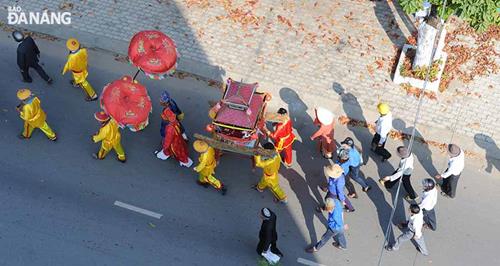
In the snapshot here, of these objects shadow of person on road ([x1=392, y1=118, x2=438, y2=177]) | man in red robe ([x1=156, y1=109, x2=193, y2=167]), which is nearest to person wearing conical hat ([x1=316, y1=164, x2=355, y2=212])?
shadow of person on road ([x1=392, y1=118, x2=438, y2=177])

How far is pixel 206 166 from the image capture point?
9953 millimetres


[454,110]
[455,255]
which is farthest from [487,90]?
[455,255]

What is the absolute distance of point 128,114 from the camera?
9.65 metres

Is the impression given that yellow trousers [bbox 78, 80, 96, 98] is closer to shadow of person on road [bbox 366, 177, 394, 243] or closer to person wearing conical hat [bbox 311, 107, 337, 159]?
person wearing conical hat [bbox 311, 107, 337, 159]

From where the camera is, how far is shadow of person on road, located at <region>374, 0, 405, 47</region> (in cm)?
1344

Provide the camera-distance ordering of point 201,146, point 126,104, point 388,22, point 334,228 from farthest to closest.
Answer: point 388,22 → point 126,104 → point 201,146 → point 334,228

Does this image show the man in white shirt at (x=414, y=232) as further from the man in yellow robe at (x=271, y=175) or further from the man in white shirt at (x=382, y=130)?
the man in yellow robe at (x=271, y=175)

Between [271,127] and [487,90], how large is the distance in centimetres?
508

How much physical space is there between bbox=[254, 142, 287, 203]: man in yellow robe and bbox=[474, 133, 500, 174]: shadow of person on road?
4.39 meters

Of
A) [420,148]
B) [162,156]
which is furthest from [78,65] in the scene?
[420,148]

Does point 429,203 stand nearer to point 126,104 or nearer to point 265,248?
point 265,248

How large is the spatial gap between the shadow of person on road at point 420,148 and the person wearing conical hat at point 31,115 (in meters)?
7.32

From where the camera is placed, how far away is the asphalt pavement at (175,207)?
982 cm

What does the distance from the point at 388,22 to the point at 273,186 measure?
20.1ft
